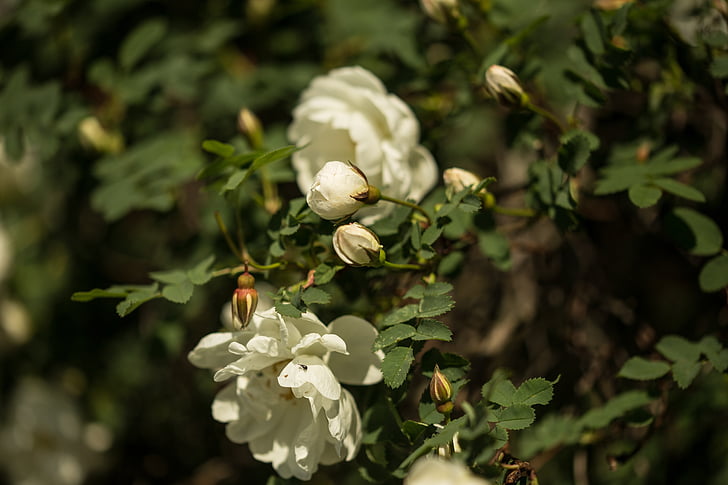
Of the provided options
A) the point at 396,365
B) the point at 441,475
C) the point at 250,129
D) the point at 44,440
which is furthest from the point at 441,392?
the point at 44,440

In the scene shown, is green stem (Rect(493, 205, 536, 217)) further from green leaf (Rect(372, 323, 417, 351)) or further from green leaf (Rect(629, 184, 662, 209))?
green leaf (Rect(372, 323, 417, 351))

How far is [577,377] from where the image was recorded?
1176 mm

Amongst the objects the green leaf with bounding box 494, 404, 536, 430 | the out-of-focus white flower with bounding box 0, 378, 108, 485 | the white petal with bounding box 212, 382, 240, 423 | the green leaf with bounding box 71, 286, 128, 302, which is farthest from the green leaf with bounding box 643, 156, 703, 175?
the out-of-focus white flower with bounding box 0, 378, 108, 485

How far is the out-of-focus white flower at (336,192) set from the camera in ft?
2.62

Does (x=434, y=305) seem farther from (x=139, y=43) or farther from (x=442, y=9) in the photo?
(x=139, y=43)

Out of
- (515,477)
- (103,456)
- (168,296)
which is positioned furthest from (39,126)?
(515,477)

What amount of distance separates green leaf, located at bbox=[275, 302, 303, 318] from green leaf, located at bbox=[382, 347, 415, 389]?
12 cm

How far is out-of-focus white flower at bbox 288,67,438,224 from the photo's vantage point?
97 cm

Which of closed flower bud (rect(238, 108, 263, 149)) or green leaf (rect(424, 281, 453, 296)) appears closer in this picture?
green leaf (rect(424, 281, 453, 296))

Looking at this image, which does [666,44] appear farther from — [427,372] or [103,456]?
[103,456]

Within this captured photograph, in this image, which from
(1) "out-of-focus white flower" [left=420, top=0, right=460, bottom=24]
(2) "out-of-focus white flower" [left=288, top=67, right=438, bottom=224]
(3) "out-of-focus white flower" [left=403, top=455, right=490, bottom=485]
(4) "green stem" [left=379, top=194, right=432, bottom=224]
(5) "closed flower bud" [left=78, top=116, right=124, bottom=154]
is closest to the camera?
(3) "out-of-focus white flower" [left=403, top=455, right=490, bottom=485]

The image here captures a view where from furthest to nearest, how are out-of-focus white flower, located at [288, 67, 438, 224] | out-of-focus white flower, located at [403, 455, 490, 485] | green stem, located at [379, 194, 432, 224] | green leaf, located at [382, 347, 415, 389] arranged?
out-of-focus white flower, located at [288, 67, 438, 224]
green stem, located at [379, 194, 432, 224]
green leaf, located at [382, 347, 415, 389]
out-of-focus white flower, located at [403, 455, 490, 485]

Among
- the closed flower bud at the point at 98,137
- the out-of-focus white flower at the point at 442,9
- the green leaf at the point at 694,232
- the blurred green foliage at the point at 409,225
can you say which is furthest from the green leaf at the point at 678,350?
the closed flower bud at the point at 98,137

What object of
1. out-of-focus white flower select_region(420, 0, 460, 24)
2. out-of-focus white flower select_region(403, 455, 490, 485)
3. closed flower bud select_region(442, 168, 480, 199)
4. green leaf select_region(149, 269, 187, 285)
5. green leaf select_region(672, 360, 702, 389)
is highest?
out-of-focus white flower select_region(420, 0, 460, 24)
